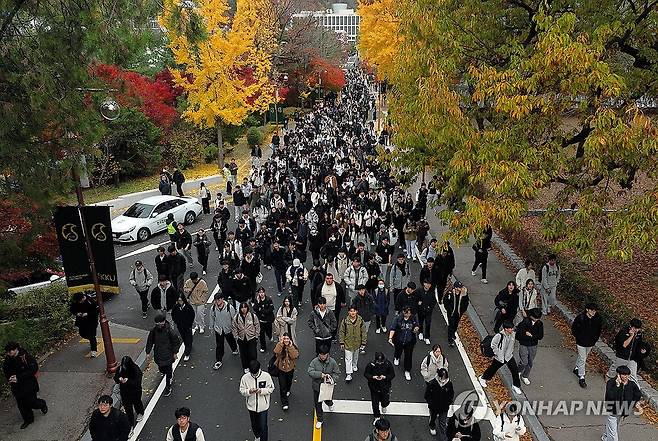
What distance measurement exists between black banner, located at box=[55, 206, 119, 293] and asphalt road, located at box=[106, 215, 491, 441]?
2.31m

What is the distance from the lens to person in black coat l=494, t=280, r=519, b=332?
10.5 m

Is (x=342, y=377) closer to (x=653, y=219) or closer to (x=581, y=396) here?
(x=581, y=396)

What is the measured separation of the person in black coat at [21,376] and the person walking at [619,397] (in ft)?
28.9

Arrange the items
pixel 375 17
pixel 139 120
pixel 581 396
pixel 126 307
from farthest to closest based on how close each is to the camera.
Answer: pixel 375 17 → pixel 139 120 → pixel 126 307 → pixel 581 396

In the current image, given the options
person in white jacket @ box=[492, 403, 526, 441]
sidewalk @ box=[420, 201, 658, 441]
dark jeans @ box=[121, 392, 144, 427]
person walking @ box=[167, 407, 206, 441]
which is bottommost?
sidewalk @ box=[420, 201, 658, 441]

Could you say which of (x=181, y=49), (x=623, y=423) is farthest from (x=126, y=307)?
(x=181, y=49)

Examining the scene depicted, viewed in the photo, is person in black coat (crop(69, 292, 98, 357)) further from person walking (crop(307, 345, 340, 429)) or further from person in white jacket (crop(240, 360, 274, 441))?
person walking (crop(307, 345, 340, 429))

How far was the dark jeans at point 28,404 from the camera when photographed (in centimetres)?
870

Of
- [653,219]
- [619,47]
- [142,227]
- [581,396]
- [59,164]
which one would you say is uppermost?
[619,47]

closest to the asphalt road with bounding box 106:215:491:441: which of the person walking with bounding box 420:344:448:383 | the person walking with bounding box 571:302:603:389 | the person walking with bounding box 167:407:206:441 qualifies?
the person walking with bounding box 420:344:448:383

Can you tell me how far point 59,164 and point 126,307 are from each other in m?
5.97

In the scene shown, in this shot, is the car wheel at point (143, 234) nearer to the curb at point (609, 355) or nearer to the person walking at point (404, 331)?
the person walking at point (404, 331)

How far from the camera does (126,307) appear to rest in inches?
534

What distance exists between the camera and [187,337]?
1066cm
